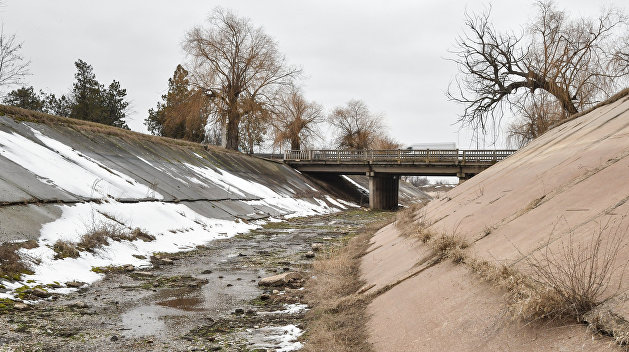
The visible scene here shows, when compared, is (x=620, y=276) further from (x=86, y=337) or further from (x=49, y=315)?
(x=49, y=315)

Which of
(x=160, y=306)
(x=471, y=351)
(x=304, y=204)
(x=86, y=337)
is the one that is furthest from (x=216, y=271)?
(x=304, y=204)

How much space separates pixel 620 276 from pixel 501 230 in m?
2.55

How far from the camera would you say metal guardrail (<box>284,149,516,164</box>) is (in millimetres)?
33438

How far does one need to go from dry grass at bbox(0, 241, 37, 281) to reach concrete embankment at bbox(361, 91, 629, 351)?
18.0ft

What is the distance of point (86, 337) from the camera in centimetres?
550

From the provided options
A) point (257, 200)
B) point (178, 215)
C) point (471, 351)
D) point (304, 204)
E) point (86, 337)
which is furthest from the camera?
point (304, 204)

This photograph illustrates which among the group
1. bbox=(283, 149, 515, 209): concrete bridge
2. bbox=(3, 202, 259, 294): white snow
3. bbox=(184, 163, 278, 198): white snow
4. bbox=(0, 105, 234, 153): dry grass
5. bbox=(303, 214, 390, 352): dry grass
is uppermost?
bbox=(0, 105, 234, 153): dry grass

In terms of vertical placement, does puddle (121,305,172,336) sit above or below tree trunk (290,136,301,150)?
below

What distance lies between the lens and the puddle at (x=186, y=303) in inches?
279

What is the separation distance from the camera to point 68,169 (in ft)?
50.1

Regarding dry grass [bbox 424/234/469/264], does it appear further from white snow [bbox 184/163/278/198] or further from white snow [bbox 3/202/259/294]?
white snow [bbox 184/163/278/198]

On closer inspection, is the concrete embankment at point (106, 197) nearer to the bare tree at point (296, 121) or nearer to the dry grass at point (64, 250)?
the dry grass at point (64, 250)

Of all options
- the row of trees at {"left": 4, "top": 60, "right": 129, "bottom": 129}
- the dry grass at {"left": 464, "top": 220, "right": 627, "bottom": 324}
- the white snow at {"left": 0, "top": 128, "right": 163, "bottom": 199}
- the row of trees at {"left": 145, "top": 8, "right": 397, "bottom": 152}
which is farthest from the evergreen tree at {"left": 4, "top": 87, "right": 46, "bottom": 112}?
the dry grass at {"left": 464, "top": 220, "right": 627, "bottom": 324}

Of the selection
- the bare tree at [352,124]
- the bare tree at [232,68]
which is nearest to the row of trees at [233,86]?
the bare tree at [232,68]
